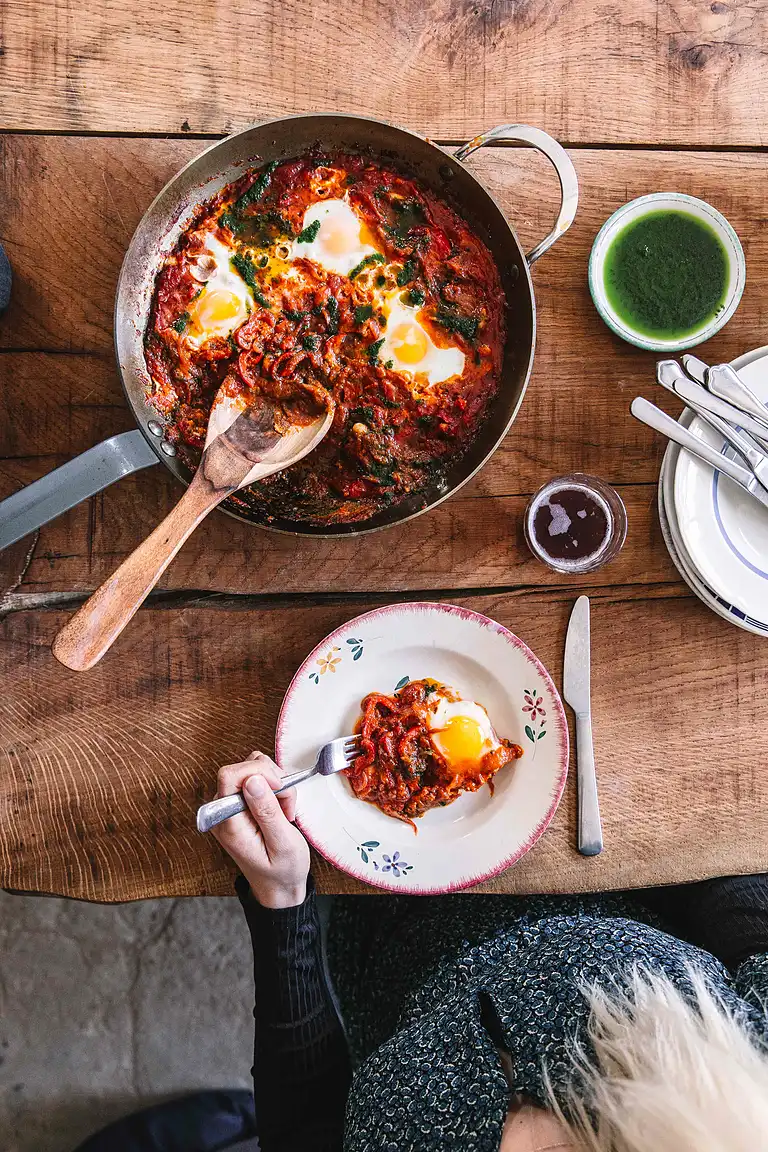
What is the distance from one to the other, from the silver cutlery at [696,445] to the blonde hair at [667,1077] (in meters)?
1.03

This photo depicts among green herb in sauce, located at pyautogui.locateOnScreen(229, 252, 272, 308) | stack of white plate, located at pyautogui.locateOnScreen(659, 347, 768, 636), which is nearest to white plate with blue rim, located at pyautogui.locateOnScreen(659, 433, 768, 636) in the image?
stack of white plate, located at pyautogui.locateOnScreen(659, 347, 768, 636)

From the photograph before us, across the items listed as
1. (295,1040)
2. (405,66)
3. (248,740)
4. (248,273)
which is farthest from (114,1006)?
(405,66)

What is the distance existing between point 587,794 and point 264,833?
74 cm

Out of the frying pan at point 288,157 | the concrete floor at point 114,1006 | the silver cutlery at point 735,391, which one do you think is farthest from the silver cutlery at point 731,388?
the concrete floor at point 114,1006

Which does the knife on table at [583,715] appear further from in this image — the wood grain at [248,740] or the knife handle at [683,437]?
the knife handle at [683,437]

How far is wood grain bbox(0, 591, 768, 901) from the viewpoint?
196 centimetres

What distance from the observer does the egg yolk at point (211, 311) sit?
181cm

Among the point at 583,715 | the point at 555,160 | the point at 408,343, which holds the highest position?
the point at 555,160

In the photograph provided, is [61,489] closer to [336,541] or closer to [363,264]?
[336,541]

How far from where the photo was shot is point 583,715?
77.7 inches

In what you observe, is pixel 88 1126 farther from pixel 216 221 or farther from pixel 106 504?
pixel 216 221

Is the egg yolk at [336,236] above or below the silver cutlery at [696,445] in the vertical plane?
above

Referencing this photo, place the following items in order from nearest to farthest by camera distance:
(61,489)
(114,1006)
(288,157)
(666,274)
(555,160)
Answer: (61,489) < (555,160) < (288,157) < (666,274) < (114,1006)

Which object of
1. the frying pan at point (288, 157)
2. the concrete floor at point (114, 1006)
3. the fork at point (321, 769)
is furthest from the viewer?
the concrete floor at point (114, 1006)
